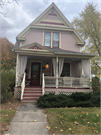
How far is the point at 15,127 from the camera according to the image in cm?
369

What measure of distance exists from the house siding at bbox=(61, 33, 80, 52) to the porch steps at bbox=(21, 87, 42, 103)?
552cm

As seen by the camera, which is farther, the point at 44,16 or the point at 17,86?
the point at 44,16

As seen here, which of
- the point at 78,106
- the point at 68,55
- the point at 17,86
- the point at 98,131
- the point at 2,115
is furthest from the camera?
the point at 68,55

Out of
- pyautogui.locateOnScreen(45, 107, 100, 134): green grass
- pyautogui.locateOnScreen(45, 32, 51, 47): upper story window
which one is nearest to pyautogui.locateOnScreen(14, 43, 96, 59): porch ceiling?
pyautogui.locateOnScreen(45, 32, 51, 47): upper story window

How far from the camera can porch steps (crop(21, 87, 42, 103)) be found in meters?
7.21

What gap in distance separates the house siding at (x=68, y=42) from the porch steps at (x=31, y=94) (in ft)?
18.1

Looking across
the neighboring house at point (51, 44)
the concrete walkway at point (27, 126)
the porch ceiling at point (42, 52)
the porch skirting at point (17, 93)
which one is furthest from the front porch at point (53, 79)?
the concrete walkway at point (27, 126)

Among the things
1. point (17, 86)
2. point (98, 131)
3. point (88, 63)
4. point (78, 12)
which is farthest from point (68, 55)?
point (78, 12)

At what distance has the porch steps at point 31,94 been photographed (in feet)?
23.7

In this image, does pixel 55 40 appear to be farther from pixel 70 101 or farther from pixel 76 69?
pixel 70 101

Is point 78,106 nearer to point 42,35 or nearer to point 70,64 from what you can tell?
point 70,64

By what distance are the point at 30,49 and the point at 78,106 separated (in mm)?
5444

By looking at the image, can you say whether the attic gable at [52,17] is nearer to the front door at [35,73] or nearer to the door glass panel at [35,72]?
the front door at [35,73]

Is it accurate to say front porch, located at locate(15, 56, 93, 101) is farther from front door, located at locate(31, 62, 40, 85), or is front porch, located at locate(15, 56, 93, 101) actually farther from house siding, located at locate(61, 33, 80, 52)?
house siding, located at locate(61, 33, 80, 52)
